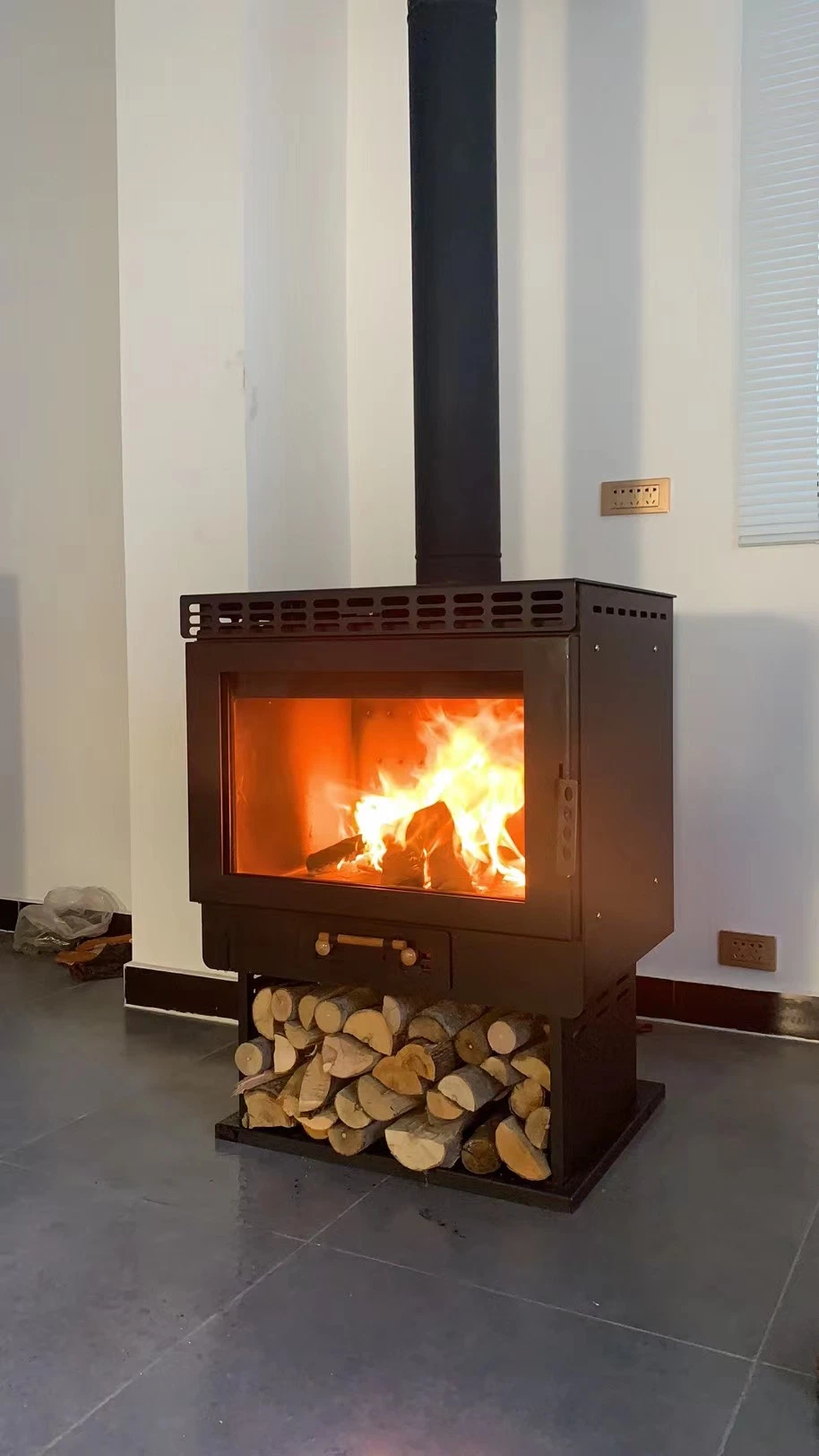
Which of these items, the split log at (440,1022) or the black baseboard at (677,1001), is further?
the black baseboard at (677,1001)

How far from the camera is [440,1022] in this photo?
1.89 metres

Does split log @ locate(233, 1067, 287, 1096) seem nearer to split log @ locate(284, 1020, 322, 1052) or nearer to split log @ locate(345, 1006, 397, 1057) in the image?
split log @ locate(284, 1020, 322, 1052)

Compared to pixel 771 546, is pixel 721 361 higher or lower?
higher

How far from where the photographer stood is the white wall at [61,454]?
3.17m

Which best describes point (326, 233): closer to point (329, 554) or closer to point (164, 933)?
point (329, 554)

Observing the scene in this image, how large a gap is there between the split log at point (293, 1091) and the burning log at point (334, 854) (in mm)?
328

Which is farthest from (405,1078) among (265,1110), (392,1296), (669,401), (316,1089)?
(669,401)

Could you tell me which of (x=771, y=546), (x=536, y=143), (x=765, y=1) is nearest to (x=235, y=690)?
(x=771, y=546)

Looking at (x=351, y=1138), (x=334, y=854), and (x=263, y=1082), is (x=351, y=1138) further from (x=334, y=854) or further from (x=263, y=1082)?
(x=334, y=854)

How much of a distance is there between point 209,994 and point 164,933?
172 millimetres

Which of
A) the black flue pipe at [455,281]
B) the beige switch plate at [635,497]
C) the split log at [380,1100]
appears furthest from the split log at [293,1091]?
the beige switch plate at [635,497]

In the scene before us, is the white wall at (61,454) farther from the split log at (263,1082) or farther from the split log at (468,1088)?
the split log at (468,1088)

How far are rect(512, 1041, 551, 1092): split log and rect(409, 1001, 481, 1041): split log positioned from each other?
4.2 inches

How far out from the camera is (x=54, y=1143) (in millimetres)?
2018
